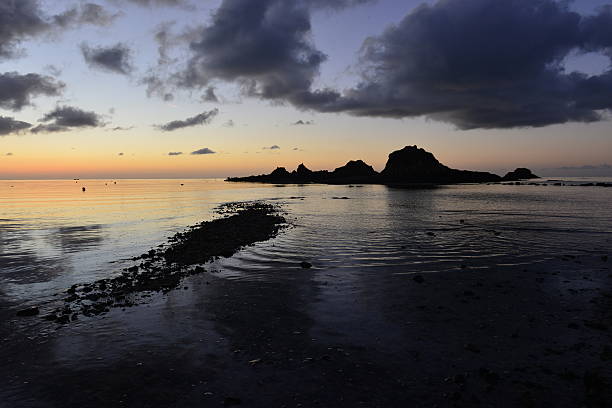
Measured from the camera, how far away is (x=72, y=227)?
4569cm

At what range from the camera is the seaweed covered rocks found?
16562mm

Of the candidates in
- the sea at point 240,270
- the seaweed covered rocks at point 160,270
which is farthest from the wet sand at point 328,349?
the seaweed covered rocks at point 160,270

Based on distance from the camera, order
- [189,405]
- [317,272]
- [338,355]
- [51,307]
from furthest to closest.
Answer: [317,272] → [51,307] → [338,355] → [189,405]

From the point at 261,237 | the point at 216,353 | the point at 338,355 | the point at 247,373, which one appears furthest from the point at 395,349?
the point at 261,237

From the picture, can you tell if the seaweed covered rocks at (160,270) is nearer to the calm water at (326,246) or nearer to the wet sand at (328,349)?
the wet sand at (328,349)

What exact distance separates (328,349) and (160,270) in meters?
14.9

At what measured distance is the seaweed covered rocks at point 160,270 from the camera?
16.6 meters

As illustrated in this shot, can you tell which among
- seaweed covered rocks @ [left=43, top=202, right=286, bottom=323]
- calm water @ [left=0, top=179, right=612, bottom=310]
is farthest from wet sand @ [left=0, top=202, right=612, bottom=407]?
calm water @ [left=0, top=179, right=612, bottom=310]

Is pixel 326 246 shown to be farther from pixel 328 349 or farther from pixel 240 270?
pixel 328 349

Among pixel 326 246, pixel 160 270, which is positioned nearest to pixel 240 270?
pixel 160 270

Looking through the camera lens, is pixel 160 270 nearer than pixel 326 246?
Yes

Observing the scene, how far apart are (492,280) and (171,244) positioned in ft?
86.7

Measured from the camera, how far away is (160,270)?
75.0ft

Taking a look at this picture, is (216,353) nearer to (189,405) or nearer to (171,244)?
(189,405)
